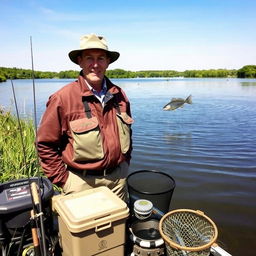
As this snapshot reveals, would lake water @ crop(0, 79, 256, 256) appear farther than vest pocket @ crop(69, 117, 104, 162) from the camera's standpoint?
Yes

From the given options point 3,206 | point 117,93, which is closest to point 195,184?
point 117,93

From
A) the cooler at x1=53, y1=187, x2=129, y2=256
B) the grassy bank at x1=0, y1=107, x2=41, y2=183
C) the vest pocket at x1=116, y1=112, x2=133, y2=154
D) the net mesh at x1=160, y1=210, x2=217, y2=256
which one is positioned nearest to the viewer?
the cooler at x1=53, y1=187, x2=129, y2=256

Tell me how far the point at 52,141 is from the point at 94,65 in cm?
93

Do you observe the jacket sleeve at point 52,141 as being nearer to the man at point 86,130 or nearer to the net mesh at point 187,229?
the man at point 86,130

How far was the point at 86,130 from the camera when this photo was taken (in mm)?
2664

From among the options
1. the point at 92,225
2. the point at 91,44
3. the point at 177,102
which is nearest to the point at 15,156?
the point at 91,44

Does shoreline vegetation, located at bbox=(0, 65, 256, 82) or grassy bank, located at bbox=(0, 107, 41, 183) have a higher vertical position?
shoreline vegetation, located at bbox=(0, 65, 256, 82)

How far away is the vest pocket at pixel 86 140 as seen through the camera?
2670mm

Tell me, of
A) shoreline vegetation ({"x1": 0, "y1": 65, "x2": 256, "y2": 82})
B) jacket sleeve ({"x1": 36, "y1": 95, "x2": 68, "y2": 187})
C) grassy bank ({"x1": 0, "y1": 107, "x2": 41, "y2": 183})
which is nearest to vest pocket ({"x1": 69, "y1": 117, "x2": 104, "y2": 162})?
jacket sleeve ({"x1": 36, "y1": 95, "x2": 68, "y2": 187})

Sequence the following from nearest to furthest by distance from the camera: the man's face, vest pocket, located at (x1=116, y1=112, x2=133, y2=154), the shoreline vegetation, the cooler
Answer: the cooler → the man's face → vest pocket, located at (x1=116, y1=112, x2=133, y2=154) → the shoreline vegetation

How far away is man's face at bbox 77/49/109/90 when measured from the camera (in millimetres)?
2844

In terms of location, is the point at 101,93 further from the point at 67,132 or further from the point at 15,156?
the point at 15,156

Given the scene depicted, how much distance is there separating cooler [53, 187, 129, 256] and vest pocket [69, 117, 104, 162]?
0.48 meters

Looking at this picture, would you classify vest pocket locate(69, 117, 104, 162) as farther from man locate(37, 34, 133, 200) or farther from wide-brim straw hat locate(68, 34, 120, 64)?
wide-brim straw hat locate(68, 34, 120, 64)
